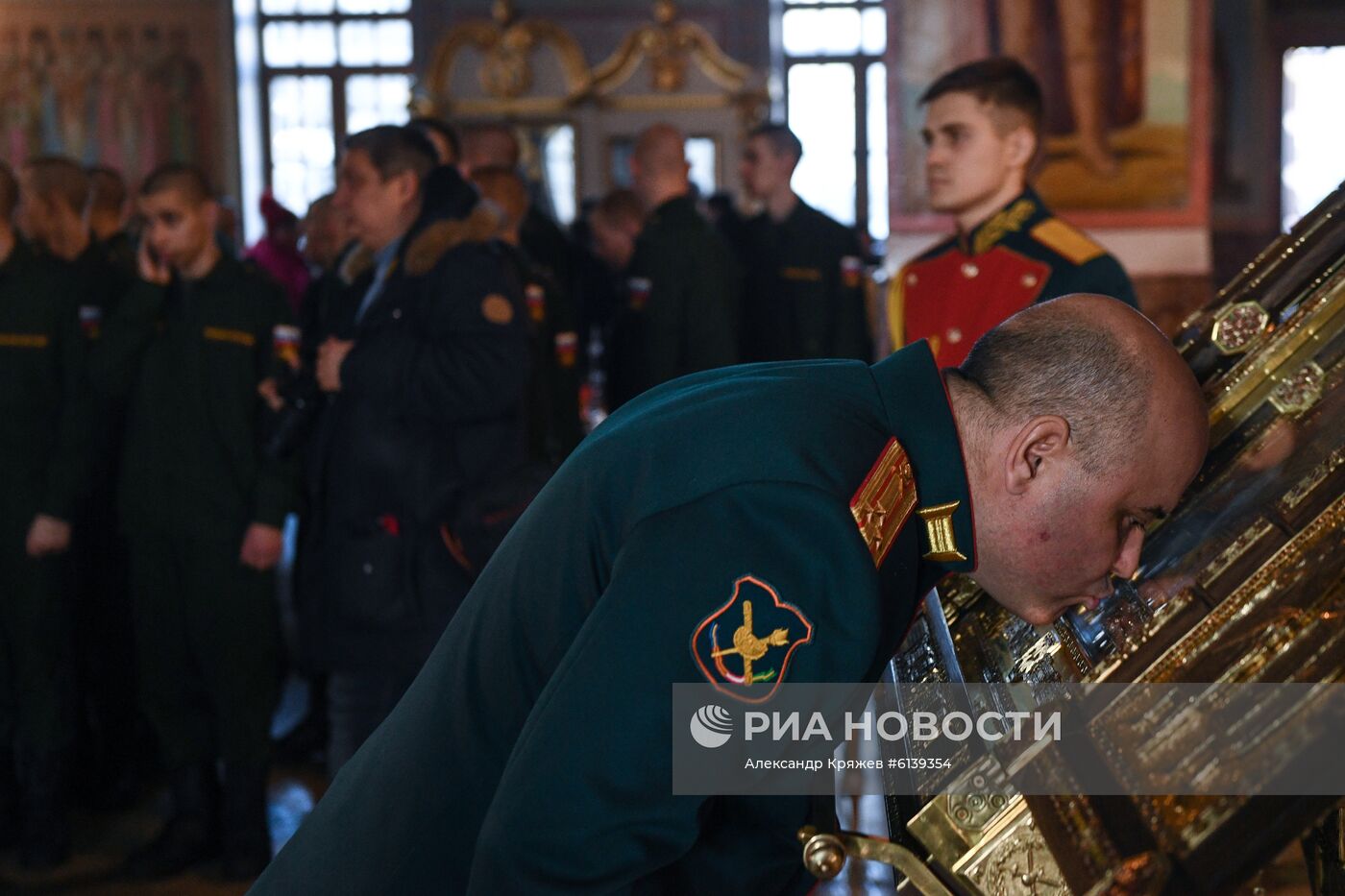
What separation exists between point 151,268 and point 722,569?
2.68 metres

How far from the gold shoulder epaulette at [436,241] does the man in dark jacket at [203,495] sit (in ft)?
1.67

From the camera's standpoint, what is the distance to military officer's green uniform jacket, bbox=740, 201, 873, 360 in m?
5.29

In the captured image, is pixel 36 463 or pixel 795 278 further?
pixel 795 278

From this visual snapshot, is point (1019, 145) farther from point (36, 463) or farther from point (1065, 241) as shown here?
point (36, 463)

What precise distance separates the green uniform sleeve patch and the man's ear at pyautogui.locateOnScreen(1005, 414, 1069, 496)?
0.82 ft

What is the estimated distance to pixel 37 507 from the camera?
3.48 meters

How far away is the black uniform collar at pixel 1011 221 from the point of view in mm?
2637

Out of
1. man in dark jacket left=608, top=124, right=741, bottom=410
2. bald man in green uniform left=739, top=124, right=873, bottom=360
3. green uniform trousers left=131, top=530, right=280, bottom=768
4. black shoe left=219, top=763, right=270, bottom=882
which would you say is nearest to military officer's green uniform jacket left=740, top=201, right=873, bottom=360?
bald man in green uniform left=739, top=124, right=873, bottom=360

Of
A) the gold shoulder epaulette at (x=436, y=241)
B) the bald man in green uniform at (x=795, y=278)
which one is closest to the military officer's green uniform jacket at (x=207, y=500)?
the gold shoulder epaulette at (x=436, y=241)

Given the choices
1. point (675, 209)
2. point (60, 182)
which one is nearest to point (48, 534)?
point (60, 182)

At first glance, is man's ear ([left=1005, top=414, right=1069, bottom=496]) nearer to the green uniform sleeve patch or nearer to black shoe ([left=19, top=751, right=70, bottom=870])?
the green uniform sleeve patch

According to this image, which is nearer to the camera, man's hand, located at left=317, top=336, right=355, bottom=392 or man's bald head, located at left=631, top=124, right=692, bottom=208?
man's hand, located at left=317, top=336, right=355, bottom=392

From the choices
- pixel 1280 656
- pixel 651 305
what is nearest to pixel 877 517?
pixel 1280 656

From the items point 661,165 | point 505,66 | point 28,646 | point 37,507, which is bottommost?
point 28,646
